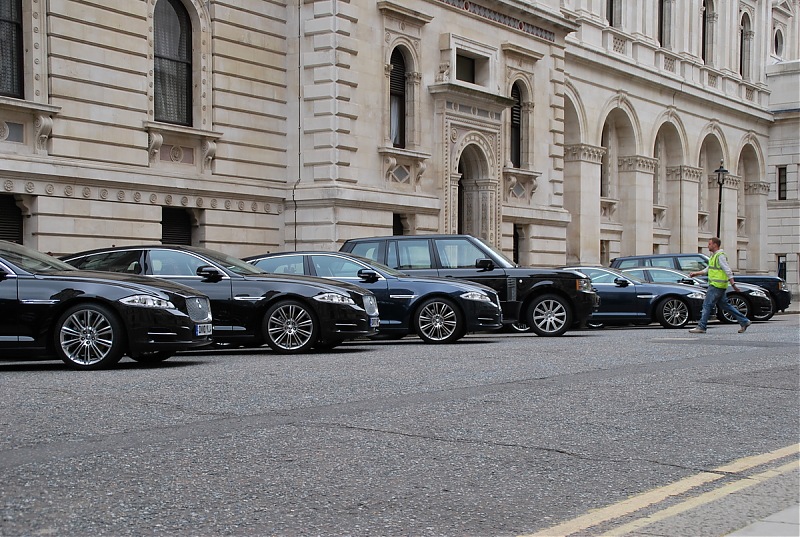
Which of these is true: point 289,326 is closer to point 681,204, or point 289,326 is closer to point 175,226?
point 175,226

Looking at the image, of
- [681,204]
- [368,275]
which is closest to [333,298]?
[368,275]

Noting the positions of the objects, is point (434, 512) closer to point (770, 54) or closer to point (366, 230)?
point (366, 230)

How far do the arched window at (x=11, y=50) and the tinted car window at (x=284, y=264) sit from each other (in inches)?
298

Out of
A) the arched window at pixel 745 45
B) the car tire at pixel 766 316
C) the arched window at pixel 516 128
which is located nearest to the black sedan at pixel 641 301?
the car tire at pixel 766 316

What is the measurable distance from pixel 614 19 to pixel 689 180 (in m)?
8.83

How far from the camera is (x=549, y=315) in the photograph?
20.0m

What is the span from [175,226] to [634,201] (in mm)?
25668

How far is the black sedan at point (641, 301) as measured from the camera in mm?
23984

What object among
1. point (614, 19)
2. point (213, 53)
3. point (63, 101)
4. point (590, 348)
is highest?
point (614, 19)

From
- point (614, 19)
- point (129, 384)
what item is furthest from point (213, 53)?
point (614, 19)

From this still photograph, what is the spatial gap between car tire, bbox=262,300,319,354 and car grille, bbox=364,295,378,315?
3.01ft

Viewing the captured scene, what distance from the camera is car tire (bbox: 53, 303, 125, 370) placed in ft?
41.3

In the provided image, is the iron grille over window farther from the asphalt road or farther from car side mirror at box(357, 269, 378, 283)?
the asphalt road

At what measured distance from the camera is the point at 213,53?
26.6 m
